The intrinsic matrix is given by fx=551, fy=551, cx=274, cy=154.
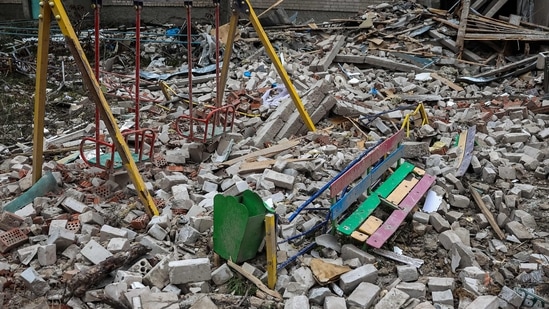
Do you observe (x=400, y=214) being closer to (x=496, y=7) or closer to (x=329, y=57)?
(x=329, y=57)

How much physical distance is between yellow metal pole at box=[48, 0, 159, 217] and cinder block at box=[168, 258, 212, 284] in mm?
1161

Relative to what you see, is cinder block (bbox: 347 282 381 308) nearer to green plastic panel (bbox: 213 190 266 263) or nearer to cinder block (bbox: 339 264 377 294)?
cinder block (bbox: 339 264 377 294)

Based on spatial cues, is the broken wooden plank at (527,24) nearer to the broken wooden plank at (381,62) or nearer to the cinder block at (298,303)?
the broken wooden plank at (381,62)

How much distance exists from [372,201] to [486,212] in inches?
50.3

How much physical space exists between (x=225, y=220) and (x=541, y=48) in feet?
34.0

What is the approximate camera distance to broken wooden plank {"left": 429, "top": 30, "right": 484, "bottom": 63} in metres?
12.5

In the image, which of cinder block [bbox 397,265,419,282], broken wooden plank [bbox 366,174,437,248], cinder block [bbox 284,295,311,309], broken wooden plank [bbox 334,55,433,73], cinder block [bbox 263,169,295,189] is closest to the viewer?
cinder block [bbox 284,295,311,309]

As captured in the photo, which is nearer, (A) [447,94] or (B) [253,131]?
(B) [253,131]

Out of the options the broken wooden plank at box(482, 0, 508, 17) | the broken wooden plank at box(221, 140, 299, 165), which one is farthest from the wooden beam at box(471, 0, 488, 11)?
the broken wooden plank at box(221, 140, 299, 165)

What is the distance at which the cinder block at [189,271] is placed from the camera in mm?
4344

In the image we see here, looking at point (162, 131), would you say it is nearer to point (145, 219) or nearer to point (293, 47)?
point (145, 219)

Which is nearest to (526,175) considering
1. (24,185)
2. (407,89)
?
(407,89)

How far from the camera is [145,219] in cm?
535

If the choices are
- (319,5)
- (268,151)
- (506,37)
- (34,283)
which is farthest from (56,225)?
(319,5)
